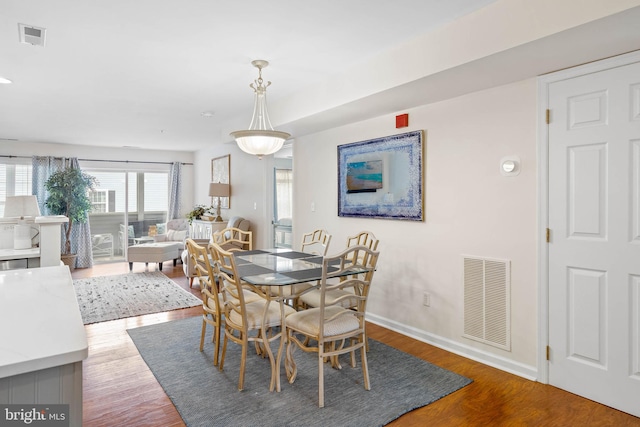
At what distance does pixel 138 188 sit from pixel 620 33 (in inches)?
331

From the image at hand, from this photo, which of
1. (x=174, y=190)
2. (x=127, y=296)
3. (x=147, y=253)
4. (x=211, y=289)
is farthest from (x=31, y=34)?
(x=174, y=190)

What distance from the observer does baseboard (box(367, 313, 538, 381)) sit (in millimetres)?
2814

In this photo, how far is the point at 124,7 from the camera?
2.27 meters

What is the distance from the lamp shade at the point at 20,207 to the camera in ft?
11.1

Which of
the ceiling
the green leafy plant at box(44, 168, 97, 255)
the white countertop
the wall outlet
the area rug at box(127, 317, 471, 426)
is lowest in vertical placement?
the area rug at box(127, 317, 471, 426)

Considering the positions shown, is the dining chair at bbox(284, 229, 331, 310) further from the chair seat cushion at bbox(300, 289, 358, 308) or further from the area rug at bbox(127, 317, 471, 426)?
the area rug at bbox(127, 317, 471, 426)

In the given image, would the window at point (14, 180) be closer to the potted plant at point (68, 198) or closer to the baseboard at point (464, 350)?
the potted plant at point (68, 198)

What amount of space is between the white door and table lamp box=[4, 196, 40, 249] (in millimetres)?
3827

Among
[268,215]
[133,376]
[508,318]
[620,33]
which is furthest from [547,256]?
[268,215]

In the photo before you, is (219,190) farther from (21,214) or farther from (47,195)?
(21,214)

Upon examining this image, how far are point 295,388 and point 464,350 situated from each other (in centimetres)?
150

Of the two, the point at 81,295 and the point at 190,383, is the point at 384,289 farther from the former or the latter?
the point at 81,295

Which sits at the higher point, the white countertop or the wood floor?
the white countertop

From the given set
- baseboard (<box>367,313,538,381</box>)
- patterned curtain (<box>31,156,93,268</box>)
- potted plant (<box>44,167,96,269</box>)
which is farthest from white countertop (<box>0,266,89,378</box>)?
patterned curtain (<box>31,156,93,268</box>)
